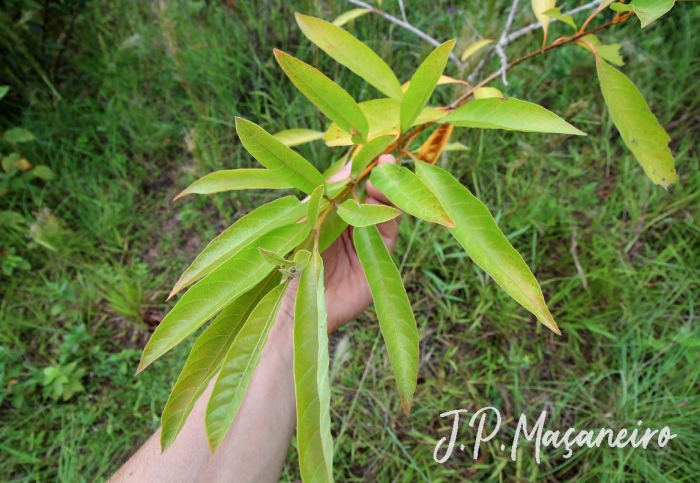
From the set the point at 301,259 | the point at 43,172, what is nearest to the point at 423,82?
the point at 301,259

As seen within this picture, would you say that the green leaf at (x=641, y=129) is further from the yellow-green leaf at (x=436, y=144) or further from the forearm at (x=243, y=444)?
the forearm at (x=243, y=444)

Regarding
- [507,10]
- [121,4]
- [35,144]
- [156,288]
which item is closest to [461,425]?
[156,288]

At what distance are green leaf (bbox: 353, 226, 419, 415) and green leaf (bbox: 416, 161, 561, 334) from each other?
145 millimetres

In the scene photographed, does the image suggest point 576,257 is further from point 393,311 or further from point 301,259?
point 301,259

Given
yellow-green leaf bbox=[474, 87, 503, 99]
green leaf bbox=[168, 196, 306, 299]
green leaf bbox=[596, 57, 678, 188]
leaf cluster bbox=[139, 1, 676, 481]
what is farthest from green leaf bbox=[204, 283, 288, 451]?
green leaf bbox=[596, 57, 678, 188]

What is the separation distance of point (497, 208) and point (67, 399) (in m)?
1.89

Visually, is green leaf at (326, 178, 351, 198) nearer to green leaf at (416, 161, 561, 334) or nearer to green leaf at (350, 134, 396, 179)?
green leaf at (350, 134, 396, 179)

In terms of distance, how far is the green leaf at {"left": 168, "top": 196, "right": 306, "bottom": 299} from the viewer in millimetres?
781

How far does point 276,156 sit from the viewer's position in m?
0.76

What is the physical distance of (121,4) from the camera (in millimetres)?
2447

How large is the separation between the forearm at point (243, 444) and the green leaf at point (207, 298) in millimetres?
430

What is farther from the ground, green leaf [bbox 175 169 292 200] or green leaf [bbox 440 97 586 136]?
green leaf [bbox 440 97 586 136]

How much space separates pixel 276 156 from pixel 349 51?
358 millimetres

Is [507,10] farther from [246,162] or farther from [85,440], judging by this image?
[85,440]
